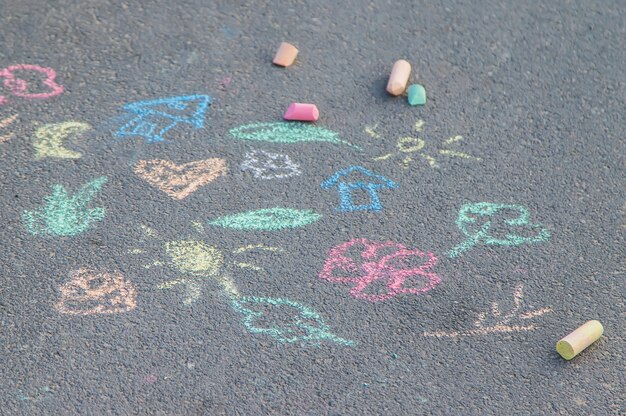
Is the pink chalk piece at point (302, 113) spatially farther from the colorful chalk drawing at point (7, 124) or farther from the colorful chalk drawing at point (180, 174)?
the colorful chalk drawing at point (7, 124)

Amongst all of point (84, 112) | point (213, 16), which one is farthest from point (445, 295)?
point (213, 16)

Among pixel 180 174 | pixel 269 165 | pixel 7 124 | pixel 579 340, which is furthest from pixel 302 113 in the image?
pixel 579 340

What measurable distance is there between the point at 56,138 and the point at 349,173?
4.35ft

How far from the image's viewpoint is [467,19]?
5.06 metres

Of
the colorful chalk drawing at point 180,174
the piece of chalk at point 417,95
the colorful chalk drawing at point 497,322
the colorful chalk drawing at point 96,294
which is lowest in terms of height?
the colorful chalk drawing at point 96,294

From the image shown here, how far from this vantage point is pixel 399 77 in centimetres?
453

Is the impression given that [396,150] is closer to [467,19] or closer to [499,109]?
[499,109]

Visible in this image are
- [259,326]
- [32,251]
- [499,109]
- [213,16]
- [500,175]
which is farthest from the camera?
[213,16]

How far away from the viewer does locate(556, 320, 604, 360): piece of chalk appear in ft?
11.0

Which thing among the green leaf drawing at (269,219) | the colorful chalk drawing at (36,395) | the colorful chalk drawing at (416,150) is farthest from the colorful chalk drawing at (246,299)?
the colorful chalk drawing at (416,150)

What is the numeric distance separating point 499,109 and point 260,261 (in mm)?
1558

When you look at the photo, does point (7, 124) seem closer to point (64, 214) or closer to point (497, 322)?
point (64, 214)

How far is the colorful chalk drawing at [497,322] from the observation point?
3432 mm

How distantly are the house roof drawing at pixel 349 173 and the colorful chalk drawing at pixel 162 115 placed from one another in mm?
685
